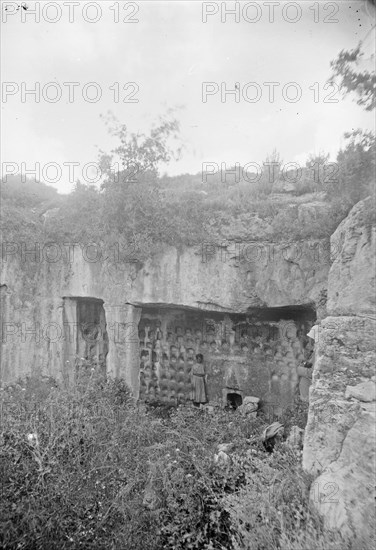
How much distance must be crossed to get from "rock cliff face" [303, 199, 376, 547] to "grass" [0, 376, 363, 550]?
0.19 meters

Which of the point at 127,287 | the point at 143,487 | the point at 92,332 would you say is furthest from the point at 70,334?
the point at 143,487

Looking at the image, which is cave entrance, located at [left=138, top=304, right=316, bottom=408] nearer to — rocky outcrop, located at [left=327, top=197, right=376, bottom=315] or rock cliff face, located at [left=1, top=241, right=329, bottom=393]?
rock cliff face, located at [left=1, top=241, right=329, bottom=393]

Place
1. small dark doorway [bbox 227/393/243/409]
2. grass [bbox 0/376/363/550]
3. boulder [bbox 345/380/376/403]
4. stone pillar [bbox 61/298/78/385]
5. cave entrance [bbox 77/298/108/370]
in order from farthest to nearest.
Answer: cave entrance [bbox 77/298/108/370] < stone pillar [bbox 61/298/78/385] < small dark doorway [bbox 227/393/243/409] < grass [bbox 0/376/363/550] < boulder [bbox 345/380/376/403]

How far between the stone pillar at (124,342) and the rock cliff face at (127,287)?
2cm

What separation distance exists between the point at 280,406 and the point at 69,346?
3.94 m

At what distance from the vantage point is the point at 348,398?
9.92 feet

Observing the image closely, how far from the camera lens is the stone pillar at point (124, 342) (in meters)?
6.35

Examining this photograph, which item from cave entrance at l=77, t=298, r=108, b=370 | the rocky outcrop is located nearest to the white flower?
cave entrance at l=77, t=298, r=108, b=370

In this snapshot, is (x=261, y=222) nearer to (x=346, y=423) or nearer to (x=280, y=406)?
(x=280, y=406)

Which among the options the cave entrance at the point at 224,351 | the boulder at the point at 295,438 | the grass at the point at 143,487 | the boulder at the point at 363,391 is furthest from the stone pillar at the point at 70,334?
the boulder at the point at 363,391

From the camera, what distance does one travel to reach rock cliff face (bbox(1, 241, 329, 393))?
5.42 metres

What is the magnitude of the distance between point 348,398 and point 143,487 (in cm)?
241

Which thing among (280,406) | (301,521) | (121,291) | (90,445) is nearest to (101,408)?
(90,445)

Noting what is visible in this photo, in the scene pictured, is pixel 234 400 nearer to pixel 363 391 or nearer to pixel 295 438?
pixel 295 438
